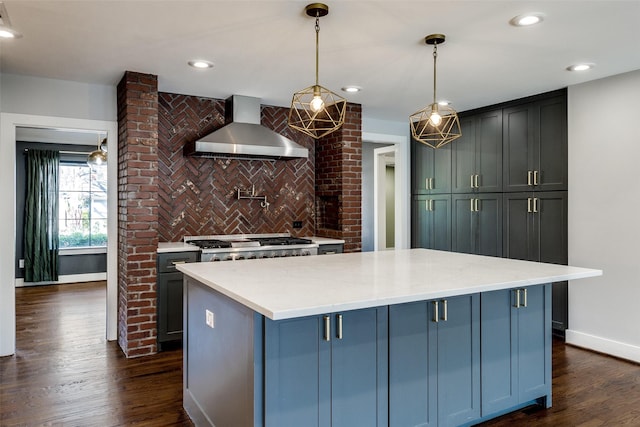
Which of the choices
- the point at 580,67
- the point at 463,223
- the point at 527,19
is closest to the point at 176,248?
the point at 527,19

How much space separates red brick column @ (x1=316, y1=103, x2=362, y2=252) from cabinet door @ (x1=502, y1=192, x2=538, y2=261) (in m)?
1.58

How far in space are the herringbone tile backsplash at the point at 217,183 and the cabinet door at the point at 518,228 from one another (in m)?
2.17

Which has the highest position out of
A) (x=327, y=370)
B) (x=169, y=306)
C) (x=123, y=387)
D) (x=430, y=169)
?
(x=430, y=169)

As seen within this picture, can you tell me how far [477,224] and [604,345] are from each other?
1740 mm

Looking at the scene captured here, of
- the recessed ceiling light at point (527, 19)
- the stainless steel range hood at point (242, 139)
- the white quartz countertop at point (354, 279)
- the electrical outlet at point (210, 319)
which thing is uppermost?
the recessed ceiling light at point (527, 19)

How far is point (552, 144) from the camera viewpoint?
435cm

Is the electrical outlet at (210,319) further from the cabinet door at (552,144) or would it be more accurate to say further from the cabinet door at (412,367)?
the cabinet door at (552,144)

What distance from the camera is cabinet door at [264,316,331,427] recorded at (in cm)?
188

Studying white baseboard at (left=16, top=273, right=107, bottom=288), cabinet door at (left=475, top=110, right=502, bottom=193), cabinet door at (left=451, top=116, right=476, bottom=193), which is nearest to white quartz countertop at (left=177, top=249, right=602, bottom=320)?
cabinet door at (left=475, top=110, right=502, bottom=193)

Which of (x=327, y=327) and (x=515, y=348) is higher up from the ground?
(x=327, y=327)

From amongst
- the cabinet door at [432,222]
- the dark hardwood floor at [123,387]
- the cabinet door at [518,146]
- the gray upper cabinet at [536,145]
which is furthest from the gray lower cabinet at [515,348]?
the cabinet door at [432,222]

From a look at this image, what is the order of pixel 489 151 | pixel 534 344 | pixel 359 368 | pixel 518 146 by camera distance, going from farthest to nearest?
pixel 489 151 < pixel 518 146 < pixel 534 344 < pixel 359 368

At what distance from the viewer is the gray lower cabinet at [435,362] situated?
2232mm

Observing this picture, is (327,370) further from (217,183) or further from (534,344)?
(217,183)
